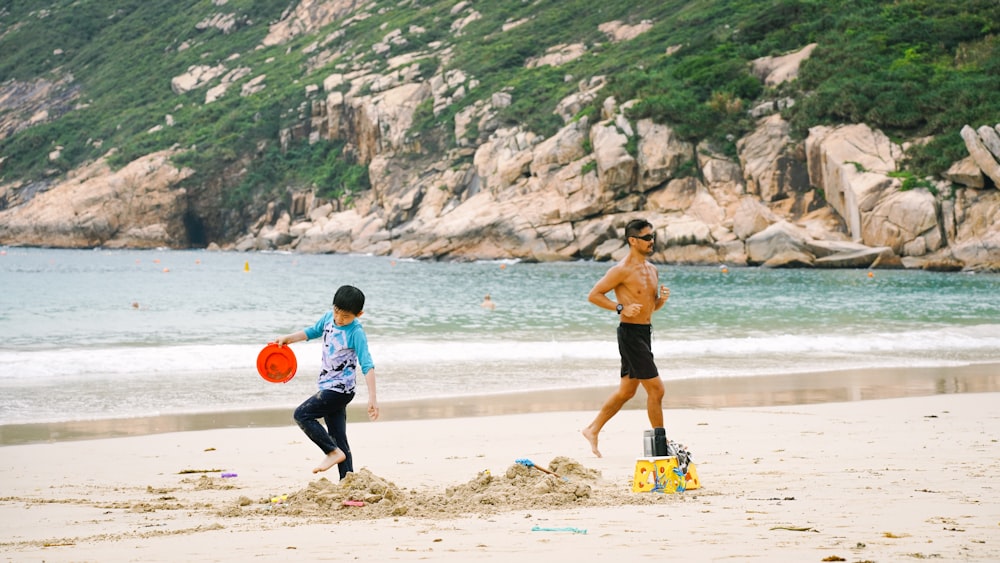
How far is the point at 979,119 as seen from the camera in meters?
45.0

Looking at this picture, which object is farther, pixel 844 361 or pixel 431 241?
pixel 431 241

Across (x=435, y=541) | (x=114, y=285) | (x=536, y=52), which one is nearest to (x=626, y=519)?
(x=435, y=541)

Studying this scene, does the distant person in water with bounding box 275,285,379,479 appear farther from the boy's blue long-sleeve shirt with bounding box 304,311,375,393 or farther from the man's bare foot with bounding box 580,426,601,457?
the man's bare foot with bounding box 580,426,601,457

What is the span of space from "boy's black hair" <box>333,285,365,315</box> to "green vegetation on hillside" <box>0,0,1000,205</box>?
43.0 meters

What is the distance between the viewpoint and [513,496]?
5438mm

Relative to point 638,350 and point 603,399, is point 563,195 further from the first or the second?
point 638,350

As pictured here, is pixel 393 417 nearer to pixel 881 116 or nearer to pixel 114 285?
pixel 114 285

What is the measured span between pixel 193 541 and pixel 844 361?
12995 mm

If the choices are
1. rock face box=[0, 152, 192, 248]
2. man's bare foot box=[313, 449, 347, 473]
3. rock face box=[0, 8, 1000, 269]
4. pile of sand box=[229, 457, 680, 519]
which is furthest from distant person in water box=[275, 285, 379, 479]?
rock face box=[0, 152, 192, 248]

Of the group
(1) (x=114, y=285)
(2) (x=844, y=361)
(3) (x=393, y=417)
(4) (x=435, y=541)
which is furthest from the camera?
(1) (x=114, y=285)

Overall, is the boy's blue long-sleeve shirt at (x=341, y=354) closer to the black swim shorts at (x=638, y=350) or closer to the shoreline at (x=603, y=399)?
the black swim shorts at (x=638, y=350)

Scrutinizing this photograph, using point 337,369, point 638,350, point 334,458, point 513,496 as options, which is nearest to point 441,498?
point 513,496

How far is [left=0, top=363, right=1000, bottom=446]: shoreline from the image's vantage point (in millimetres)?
9375

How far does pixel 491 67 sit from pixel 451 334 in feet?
199
